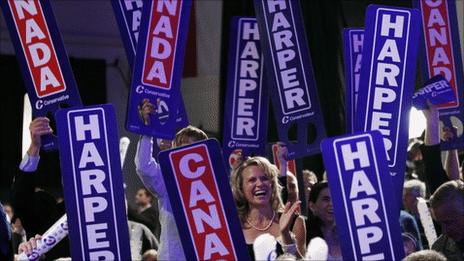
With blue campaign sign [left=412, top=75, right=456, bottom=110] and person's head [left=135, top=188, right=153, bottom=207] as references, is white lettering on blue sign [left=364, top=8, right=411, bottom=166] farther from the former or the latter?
person's head [left=135, top=188, right=153, bottom=207]

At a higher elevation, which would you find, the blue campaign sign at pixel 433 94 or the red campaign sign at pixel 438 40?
the red campaign sign at pixel 438 40

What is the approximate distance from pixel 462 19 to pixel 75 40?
4670 mm

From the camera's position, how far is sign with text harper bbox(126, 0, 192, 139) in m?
6.10

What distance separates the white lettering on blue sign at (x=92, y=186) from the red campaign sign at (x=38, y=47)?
117cm

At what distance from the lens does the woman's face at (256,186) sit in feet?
19.1

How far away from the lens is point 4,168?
1442cm

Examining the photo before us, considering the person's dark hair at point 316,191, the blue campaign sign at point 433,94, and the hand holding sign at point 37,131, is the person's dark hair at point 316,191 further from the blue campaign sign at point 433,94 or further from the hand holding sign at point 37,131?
the hand holding sign at point 37,131

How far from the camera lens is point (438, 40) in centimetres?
741

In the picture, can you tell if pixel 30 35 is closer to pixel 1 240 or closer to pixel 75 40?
pixel 1 240

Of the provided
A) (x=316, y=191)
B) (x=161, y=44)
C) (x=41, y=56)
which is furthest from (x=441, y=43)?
(x=41, y=56)

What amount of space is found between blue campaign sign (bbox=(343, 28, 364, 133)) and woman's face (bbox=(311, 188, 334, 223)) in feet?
1.22

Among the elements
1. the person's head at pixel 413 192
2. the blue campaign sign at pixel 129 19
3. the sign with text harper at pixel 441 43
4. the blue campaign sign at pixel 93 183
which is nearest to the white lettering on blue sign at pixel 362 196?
the blue campaign sign at pixel 93 183

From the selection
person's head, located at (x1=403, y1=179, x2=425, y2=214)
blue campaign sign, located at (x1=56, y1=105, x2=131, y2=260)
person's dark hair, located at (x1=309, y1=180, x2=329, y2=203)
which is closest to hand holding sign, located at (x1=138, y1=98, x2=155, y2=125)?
blue campaign sign, located at (x1=56, y1=105, x2=131, y2=260)

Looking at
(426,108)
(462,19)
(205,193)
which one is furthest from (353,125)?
(462,19)
